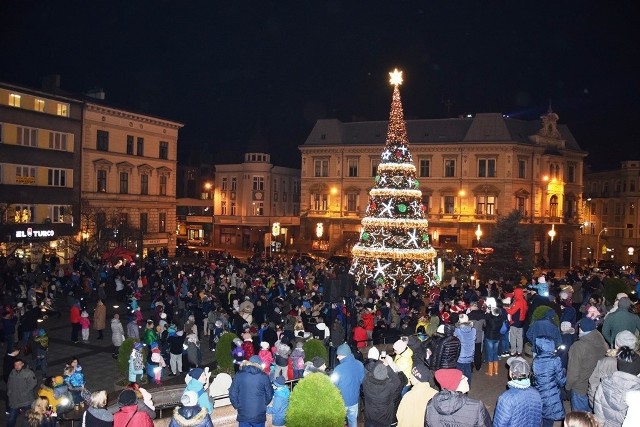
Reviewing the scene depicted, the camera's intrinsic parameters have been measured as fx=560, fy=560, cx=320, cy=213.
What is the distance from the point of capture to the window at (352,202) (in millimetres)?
59594

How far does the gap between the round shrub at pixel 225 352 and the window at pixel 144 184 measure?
40.3 metres

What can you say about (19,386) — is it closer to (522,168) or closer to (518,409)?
(518,409)

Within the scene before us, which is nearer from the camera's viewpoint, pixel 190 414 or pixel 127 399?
pixel 190 414

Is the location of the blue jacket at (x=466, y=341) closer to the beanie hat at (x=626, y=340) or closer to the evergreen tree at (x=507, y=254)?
the beanie hat at (x=626, y=340)

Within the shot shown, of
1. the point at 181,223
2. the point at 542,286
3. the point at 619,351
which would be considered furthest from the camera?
the point at 181,223

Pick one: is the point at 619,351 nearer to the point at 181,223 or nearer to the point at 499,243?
the point at 499,243

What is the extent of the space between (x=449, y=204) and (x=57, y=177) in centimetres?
3606

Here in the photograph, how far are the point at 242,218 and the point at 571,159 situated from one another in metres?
37.1

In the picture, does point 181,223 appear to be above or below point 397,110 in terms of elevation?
below

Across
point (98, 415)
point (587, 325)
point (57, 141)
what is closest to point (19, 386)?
point (98, 415)

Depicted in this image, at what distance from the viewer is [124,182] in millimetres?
48688

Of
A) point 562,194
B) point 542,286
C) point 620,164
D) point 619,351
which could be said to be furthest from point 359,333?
point 620,164

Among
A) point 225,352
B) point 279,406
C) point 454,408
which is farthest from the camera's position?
point 225,352

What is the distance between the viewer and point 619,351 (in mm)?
7730
